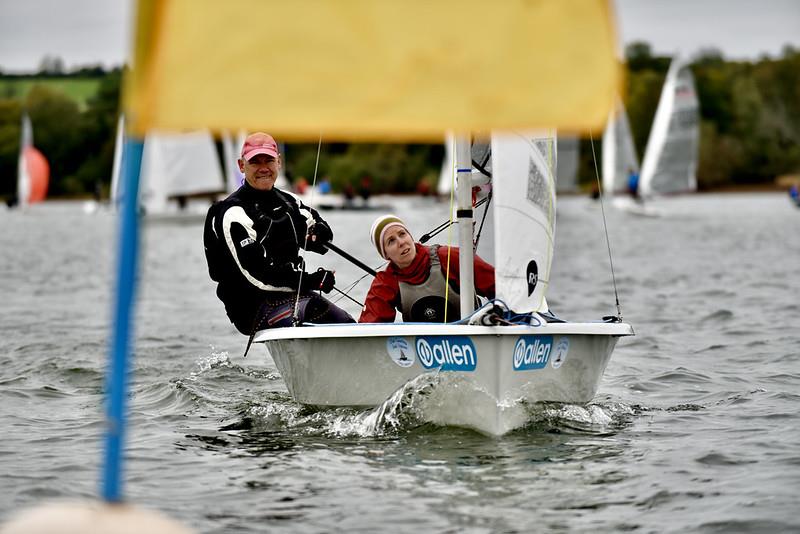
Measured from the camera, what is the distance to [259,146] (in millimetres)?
7996

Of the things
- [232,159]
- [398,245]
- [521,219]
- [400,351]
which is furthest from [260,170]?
[232,159]

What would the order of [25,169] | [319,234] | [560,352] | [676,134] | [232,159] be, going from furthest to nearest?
[25,169], [676,134], [232,159], [319,234], [560,352]

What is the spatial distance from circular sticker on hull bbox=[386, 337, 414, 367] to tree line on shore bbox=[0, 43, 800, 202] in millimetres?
75653

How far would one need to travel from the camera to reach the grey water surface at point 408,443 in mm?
5266

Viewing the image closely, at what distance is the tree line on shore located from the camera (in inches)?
3406

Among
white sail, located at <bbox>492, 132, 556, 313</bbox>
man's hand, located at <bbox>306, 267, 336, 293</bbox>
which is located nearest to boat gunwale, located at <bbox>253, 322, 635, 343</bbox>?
white sail, located at <bbox>492, 132, 556, 313</bbox>

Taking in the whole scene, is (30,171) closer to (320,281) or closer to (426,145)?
(426,145)

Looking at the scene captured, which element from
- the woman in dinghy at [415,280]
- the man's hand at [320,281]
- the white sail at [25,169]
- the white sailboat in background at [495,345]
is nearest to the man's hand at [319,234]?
the man's hand at [320,281]

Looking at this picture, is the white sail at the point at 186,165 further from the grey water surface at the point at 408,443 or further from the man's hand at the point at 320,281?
the man's hand at the point at 320,281

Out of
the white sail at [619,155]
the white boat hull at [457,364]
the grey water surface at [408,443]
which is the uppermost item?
the white sail at [619,155]

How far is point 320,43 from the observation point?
10.5 feet

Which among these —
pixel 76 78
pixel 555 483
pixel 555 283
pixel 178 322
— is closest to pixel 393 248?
pixel 555 483

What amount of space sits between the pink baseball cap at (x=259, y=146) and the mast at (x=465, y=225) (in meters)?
1.71

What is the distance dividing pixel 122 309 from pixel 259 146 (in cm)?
485
